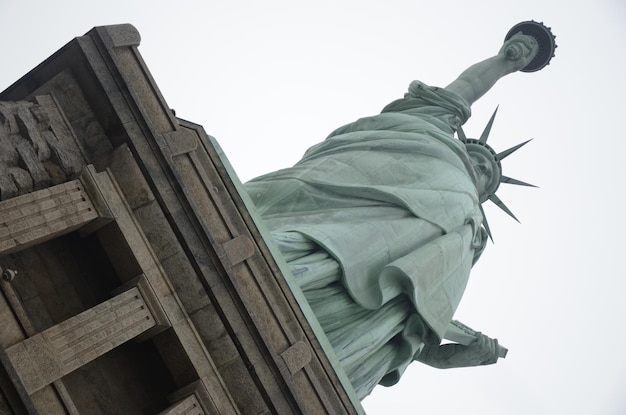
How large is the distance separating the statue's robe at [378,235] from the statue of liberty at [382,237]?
17 mm


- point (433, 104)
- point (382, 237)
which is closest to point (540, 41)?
point (433, 104)

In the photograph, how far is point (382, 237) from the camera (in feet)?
33.1

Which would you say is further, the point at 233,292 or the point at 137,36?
the point at 137,36

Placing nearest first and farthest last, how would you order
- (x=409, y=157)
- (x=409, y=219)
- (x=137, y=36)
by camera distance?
1. (x=137, y=36)
2. (x=409, y=219)
3. (x=409, y=157)

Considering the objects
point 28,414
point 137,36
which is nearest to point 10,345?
point 28,414

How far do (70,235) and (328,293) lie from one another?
3.30m

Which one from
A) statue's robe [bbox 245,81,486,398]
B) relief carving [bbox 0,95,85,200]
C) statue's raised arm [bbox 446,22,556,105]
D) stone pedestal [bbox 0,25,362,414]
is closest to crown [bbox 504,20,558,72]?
statue's raised arm [bbox 446,22,556,105]

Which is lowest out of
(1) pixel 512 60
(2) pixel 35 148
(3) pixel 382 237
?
(3) pixel 382 237

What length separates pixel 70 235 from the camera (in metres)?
6.82

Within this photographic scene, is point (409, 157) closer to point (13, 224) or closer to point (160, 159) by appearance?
point (160, 159)

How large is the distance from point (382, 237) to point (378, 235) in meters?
0.07

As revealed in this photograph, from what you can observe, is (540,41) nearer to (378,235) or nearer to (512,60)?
(512,60)

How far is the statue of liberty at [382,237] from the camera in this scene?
9164 millimetres

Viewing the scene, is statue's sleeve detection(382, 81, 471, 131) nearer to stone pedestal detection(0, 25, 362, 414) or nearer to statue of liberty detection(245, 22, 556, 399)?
statue of liberty detection(245, 22, 556, 399)
